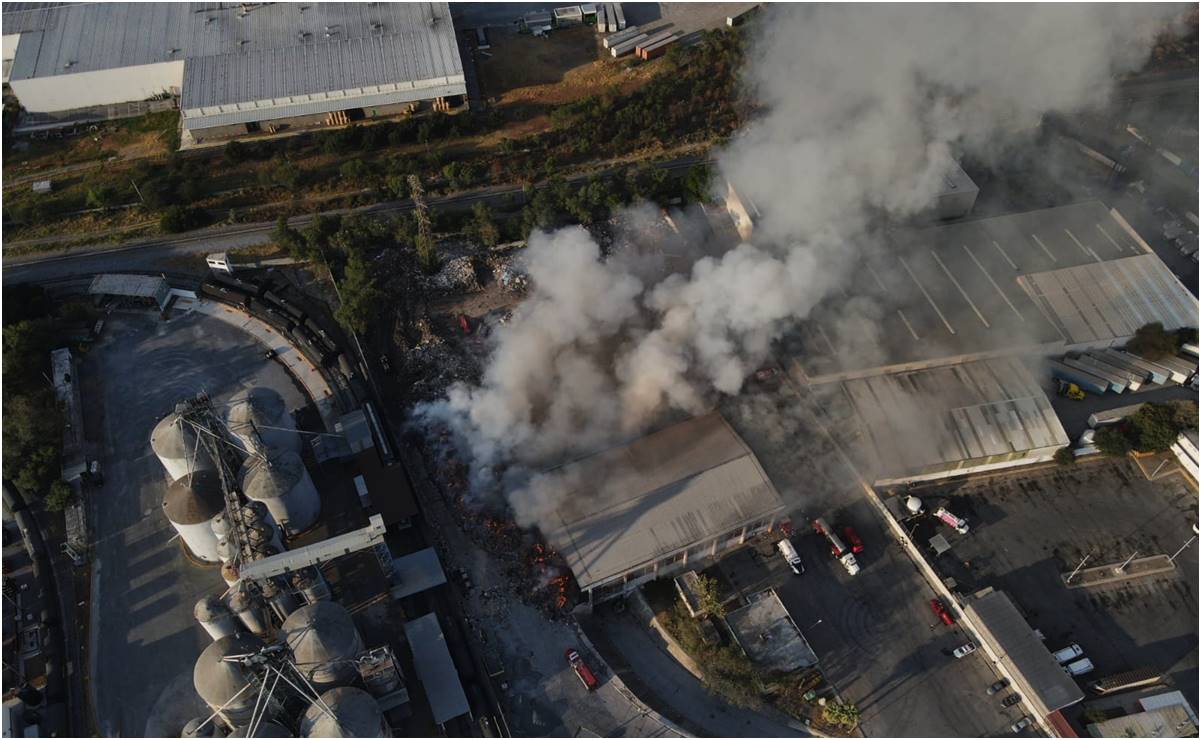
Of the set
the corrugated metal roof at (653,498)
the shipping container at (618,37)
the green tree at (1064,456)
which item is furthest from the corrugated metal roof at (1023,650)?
the shipping container at (618,37)

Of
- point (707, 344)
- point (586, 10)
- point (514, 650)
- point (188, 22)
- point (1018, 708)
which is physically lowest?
point (1018, 708)

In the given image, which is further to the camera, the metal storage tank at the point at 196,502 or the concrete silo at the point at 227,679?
the metal storage tank at the point at 196,502

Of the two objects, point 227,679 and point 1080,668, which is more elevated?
point 227,679

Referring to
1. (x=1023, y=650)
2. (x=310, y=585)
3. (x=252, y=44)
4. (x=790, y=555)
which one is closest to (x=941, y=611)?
(x=1023, y=650)

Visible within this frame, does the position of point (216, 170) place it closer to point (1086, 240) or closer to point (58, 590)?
point (58, 590)

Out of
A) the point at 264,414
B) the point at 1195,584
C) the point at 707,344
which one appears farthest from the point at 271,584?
the point at 1195,584

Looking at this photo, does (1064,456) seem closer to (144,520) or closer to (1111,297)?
(1111,297)

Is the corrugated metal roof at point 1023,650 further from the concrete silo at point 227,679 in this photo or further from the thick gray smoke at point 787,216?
the concrete silo at point 227,679
